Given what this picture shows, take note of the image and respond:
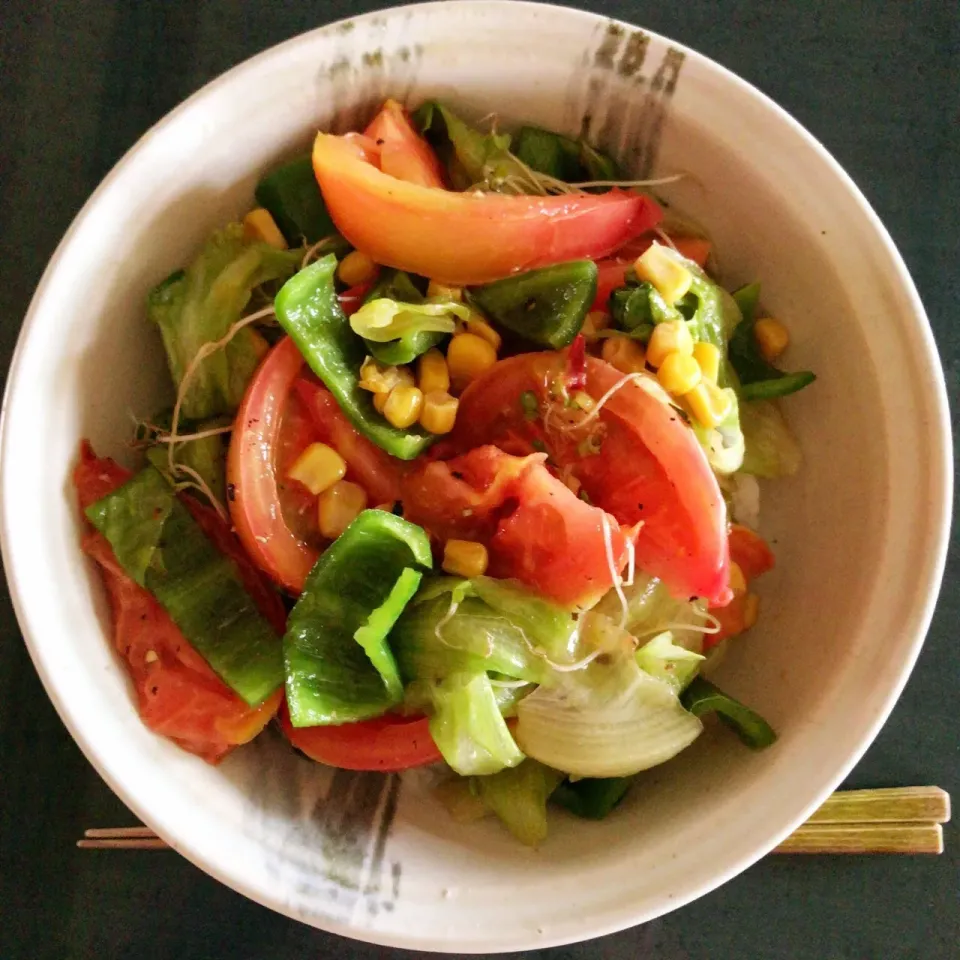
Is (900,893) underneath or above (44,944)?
above

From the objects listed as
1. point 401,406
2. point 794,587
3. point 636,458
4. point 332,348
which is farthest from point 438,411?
point 794,587

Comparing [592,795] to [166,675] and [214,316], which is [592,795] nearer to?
[166,675]

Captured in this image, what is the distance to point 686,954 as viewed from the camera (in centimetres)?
143

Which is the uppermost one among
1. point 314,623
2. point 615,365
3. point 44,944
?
point 615,365

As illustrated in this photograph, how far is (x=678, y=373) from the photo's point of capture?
1.16m

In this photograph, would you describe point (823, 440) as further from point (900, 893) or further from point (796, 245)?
point (900, 893)

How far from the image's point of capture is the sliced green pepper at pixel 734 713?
3.98 ft

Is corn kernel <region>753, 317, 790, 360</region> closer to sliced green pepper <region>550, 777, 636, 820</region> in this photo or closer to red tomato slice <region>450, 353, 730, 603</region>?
red tomato slice <region>450, 353, 730, 603</region>

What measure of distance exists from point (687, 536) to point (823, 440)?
32 centimetres

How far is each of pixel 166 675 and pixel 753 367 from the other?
0.93 metres

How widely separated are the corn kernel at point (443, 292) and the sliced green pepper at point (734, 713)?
620 millimetres

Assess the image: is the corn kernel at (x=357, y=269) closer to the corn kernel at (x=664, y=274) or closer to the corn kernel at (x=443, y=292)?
the corn kernel at (x=443, y=292)

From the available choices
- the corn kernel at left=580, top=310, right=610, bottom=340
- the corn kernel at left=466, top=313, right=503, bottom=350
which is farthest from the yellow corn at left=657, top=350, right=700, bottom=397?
the corn kernel at left=466, top=313, right=503, bottom=350

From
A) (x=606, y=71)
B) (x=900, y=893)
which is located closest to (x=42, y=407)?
(x=606, y=71)
